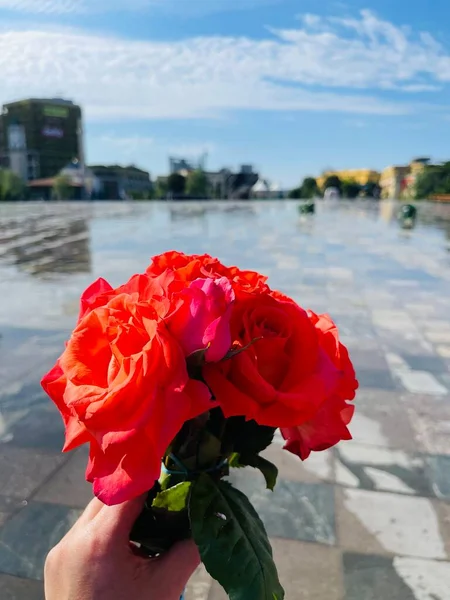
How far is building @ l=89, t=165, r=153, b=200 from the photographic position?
10550 centimetres

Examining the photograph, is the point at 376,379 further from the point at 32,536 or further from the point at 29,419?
the point at 32,536

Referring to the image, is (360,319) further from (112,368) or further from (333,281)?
(112,368)

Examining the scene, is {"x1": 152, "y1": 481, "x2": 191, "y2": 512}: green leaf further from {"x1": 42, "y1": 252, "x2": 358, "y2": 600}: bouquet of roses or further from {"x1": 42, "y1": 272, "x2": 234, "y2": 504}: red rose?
{"x1": 42, "y1": 272, "x2": 234, "y2": 504}: red rose

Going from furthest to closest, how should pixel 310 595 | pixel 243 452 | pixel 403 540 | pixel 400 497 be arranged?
1. pixel 400 497
2. pixel 403 540
3. pixel 310 595
4. pixel 243 452

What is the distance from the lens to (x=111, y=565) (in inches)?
39.4

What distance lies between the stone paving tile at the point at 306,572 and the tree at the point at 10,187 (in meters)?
72.1

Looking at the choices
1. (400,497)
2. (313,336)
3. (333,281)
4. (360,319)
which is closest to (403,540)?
(400,497)

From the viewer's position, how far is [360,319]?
19.5 feet

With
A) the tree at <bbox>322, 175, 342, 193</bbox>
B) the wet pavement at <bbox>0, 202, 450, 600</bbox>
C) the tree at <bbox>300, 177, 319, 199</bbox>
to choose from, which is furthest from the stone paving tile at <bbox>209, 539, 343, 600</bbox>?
the tree at <bbox>322, 175, 342, 193</bbox>

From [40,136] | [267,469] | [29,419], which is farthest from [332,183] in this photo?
[267,469]

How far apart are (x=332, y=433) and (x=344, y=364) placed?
0.12 metres

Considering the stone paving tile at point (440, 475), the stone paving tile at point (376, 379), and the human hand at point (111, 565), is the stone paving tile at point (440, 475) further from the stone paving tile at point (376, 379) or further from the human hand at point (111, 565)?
the human hand at point (111, 565)

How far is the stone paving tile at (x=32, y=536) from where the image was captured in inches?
90.4

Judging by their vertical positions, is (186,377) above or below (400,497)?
above
